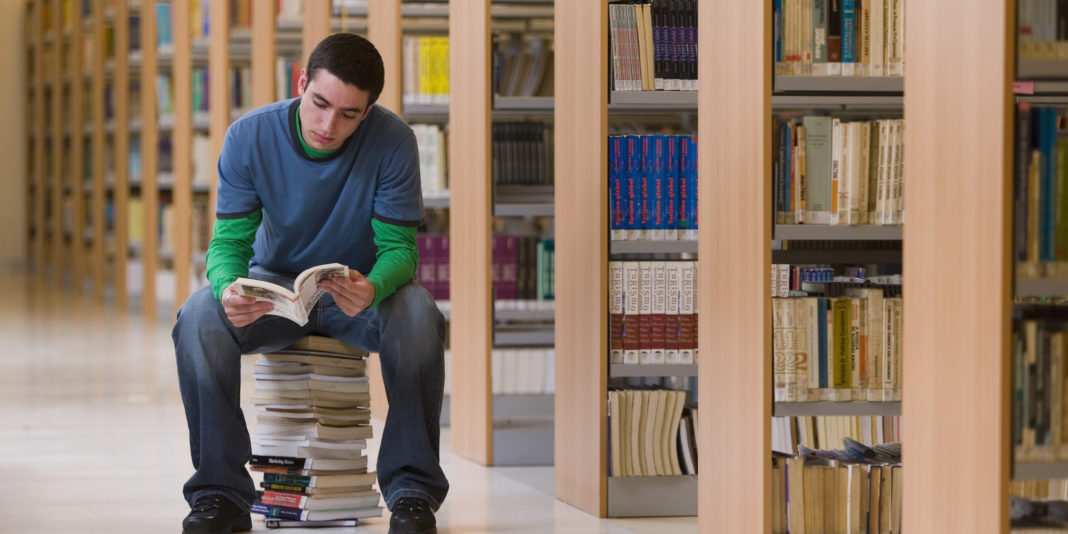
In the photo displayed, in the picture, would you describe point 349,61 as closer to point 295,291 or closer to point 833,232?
point 295,291

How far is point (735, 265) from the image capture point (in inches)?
99.0

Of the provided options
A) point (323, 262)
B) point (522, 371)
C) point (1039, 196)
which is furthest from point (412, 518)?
point (522, 371)

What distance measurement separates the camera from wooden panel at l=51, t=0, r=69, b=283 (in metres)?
11.6

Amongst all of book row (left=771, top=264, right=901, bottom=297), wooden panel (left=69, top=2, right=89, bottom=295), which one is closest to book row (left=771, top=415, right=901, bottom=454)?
book row (left=771, top=264, right=901, bottom=297)

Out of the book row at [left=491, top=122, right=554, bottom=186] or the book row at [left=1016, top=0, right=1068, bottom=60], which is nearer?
the book row at [left=1016, top=0, right=1068, bottom=60]

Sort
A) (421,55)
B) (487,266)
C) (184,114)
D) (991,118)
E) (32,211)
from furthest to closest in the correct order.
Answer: (32,211) → (184,114) → (421,55) → (487,266) → (991,118)

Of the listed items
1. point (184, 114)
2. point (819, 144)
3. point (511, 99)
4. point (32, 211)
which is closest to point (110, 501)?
point (511, 99)

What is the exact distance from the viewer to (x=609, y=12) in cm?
318

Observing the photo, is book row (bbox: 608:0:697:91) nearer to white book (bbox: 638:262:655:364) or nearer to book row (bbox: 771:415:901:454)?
white book (bbox: 638:262:655:364)

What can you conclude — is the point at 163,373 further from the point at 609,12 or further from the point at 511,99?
the point at 609,12

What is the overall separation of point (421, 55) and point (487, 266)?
3.44 ft

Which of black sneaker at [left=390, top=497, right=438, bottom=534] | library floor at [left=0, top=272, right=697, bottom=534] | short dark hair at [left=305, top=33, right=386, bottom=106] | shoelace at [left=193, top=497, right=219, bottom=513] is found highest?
short dark hair at [left=305, top=33, right=386, bottom=106]

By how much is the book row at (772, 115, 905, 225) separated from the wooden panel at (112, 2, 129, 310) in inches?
288

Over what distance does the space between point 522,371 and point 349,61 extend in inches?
75.0
